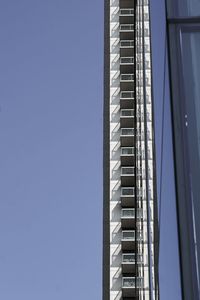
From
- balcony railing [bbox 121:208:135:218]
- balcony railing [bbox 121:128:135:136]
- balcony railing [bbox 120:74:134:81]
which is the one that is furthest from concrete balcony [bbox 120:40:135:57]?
Result: balcony railing [bbox 121:208:135:218]

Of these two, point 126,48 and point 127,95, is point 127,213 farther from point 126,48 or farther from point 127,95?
point 126,48

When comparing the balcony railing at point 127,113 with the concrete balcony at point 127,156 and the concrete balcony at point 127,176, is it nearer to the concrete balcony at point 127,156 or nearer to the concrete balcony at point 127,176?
the concrete balcony at point 127,156

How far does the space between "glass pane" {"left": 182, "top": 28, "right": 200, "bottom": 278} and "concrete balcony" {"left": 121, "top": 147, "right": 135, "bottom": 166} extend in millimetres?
35785

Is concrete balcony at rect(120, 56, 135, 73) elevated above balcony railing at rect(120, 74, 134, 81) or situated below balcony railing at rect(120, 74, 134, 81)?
above

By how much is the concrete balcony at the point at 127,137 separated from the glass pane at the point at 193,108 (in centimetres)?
3390

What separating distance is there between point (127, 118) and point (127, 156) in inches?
84.2

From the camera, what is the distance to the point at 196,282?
4223 mm

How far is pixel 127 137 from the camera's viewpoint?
4012 centimetres

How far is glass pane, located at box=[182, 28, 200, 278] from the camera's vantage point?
4309 millimetres

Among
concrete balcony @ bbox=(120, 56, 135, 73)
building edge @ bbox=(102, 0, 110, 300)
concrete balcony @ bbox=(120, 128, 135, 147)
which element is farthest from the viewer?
concrete balcony @ bbox=(120, 56, 135, 73)

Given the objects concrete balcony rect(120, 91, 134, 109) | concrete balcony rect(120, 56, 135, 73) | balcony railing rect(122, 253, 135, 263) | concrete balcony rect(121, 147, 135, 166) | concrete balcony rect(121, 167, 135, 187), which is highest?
concrete balcony rect(120, 56, 135, 73)

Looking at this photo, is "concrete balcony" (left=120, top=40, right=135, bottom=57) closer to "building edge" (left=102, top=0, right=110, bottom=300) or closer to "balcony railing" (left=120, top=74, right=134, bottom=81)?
"building edge" (left=102, top=0, right=110, bottom=300)

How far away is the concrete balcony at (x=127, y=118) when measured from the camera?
40.7 meters

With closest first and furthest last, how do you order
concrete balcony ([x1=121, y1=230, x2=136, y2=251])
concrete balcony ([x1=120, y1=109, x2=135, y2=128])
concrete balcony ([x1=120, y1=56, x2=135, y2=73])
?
1. concrete balcony ([x1=121, y1=230, x2=136, y2=251])
2. concrete balcony ([x1=120, y1=109, x2=135, y2=128])
3. concrete balcony ([x1=120, y1=56, x2=135, y2=73])
